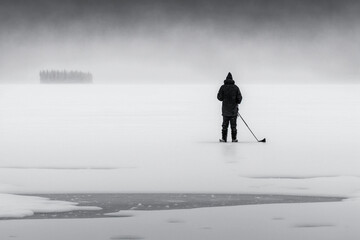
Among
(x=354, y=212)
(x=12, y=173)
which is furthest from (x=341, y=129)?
(x=354, y=212)

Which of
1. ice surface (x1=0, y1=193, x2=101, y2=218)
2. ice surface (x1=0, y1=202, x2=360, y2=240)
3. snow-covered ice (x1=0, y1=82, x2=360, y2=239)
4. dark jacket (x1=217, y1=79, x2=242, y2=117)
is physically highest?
dark jacket (x1=217, y1=79, x2=242, y2=117)

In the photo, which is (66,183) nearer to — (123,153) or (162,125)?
(123,153)

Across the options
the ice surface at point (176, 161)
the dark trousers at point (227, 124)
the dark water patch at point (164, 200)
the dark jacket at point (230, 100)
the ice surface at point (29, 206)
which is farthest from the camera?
the dark trousers at point (227, 124)

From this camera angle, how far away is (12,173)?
43.8ft

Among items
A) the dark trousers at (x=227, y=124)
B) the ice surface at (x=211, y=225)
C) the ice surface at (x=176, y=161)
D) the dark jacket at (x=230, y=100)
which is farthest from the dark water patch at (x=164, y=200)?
the dark trousers at (x=227, y=124)

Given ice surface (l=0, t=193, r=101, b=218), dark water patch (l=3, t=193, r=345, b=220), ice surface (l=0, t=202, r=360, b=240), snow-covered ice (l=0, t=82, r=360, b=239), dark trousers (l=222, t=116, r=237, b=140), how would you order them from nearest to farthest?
ice surface (l=0, t=202, r=360, b=240) → ice surface (l=0, t=193, r=101, b=218) → dark water patch (l=3, t=193, r=345, b=220) → snow-covered ice (l=0, t=82, r=360, b=239) → dark trousers (l=222, t=116, r=237, b=140)

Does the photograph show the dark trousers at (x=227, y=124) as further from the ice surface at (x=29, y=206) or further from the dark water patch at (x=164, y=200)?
the ice surface at (x=29, y=206)

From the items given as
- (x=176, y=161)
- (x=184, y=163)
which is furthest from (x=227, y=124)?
(x=184, y=163)

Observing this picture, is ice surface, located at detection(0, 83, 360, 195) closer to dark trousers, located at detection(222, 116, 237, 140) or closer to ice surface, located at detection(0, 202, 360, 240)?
dark trousers, located at detection(222, 116, 237, 140)

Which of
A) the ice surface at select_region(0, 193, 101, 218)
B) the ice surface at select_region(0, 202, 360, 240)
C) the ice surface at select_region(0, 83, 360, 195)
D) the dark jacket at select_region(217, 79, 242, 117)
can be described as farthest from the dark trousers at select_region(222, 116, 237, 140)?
the ice surface at select_region(0, 202, 360, 240)

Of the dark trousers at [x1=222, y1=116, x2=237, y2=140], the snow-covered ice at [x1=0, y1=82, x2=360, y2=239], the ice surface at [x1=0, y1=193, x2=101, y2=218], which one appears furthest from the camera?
the dark trousers at [x1=222, y1=116, x2=237, y2=140]

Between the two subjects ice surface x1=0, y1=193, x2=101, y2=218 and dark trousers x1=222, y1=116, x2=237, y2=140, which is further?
dark trousers x1=222, y1=116, x2=237, y2=140

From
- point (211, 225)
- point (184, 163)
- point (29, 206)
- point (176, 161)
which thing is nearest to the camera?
point (211, 225)

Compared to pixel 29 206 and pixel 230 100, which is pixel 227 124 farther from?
pixel 29 206
